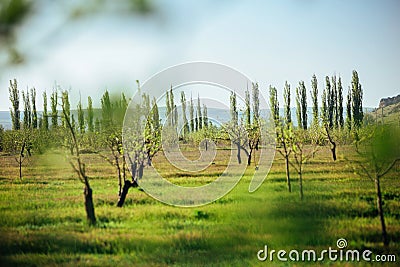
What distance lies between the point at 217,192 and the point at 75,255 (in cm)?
166

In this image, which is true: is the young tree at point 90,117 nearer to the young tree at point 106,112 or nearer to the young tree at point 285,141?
the young tree at point 106,112

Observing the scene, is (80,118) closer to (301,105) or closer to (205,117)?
(205,117)

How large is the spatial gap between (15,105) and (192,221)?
2.46 metres

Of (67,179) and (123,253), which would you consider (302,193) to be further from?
(67,179)

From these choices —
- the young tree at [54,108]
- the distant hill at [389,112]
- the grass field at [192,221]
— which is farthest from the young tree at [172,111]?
the distant hill at [389,112]

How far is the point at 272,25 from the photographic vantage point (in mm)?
5266

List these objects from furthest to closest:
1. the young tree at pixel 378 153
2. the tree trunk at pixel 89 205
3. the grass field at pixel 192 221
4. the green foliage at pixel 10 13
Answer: the young tree at pixel 378 153 < the tree trunk at pixel 89 205 < the grass field at pixel 192 221 < the green foliage at pixel 10 13

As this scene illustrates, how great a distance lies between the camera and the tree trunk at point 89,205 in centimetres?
507

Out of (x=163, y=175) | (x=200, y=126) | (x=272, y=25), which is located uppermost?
(x=272, y=25)

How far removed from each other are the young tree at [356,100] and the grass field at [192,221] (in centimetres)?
51

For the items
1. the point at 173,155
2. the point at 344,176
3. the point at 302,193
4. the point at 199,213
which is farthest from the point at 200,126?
the point at 344,176

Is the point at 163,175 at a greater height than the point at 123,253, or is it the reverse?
the point at 163,175

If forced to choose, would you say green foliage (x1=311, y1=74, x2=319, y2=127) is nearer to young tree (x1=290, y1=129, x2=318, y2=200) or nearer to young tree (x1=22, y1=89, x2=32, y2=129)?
young tree (x1=290, y1=129, x2=318, y2=200)

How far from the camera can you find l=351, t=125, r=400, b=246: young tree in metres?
5.30
